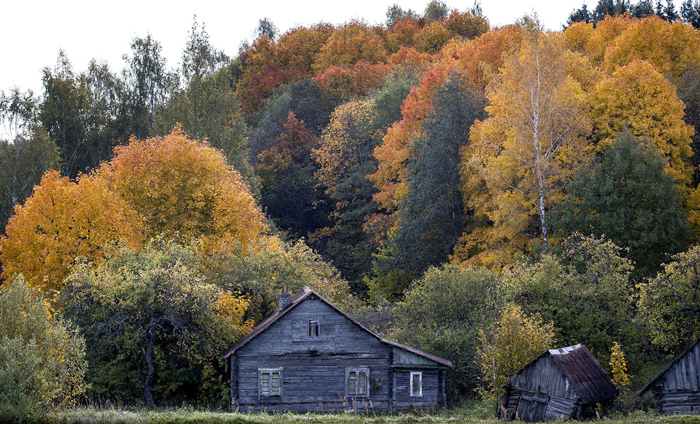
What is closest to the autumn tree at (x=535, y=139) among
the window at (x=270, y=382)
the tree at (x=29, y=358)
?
the window at (x=270, y=382)

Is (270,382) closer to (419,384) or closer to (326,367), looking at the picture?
(326,367)

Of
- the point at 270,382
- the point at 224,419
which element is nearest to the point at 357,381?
the point at 270,382

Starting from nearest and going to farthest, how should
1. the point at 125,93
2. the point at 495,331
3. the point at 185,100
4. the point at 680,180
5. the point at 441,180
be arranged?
the point at 495,331 → the point at 680,180 → the point at 441,180 → the point at 185,100 → the point at 125,93

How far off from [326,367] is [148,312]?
9042 millimetres

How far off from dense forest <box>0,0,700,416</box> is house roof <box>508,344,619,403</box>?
1.37m

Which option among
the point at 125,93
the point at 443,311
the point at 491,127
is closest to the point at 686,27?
the point at 491,127

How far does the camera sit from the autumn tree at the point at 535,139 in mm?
40812

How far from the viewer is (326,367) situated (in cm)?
3359

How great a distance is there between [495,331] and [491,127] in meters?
16.5

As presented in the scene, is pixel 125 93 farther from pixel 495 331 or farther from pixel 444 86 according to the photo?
pixel 495 331

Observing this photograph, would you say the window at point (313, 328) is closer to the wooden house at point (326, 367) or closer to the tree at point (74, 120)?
the wooden house at point (326, 367)

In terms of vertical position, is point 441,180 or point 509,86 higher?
point 509,86

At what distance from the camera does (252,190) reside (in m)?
62.2

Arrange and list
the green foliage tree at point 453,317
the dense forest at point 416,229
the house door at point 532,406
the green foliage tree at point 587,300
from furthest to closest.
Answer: the green foliage tree at point 453,317 → the green foliage tree at point 587,300 → the dense forest at point 416,229 → the house door at point 532,406
